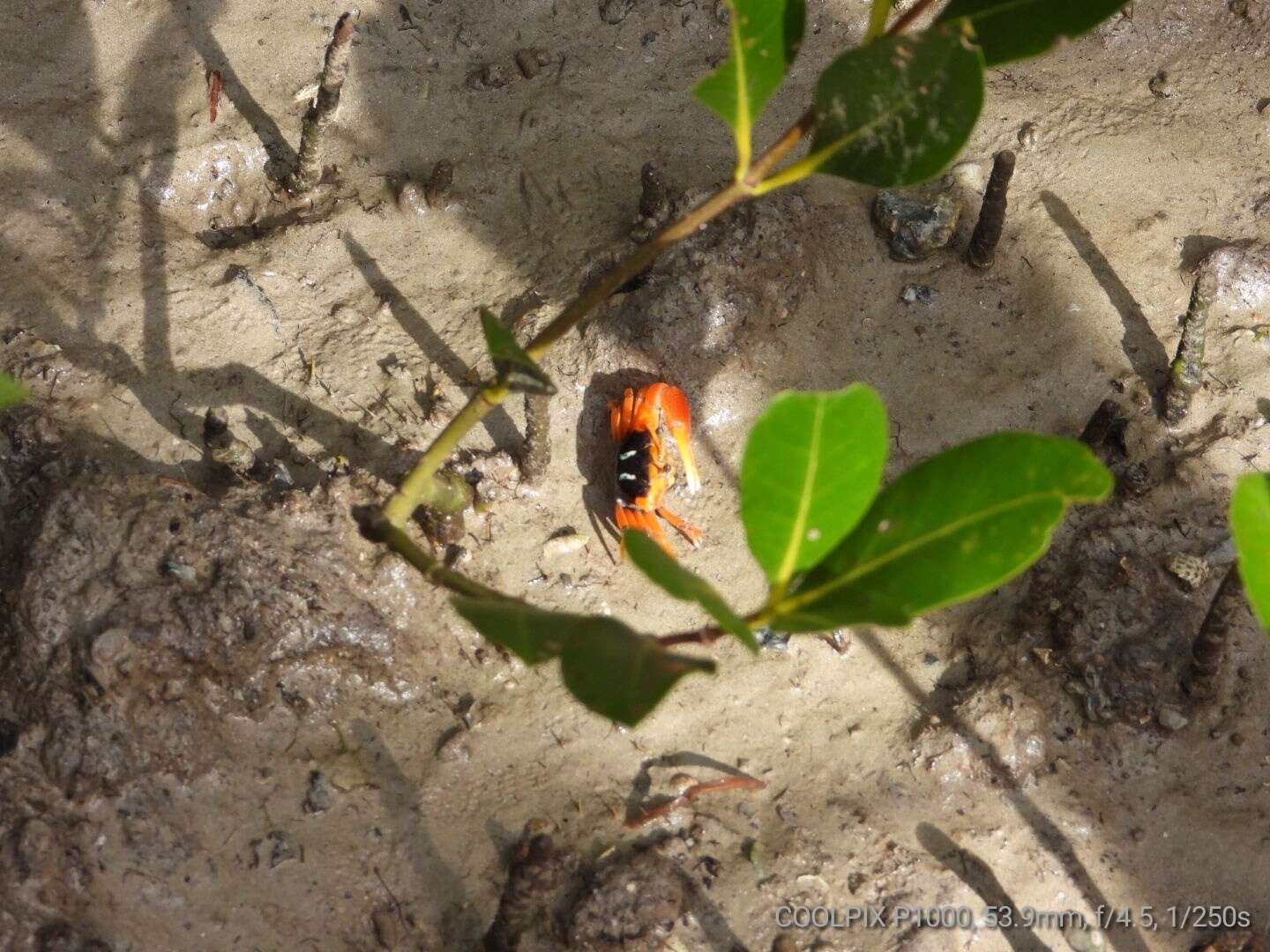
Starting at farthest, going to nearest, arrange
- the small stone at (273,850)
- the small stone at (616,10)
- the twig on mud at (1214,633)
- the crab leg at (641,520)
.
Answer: the small stone at (616,10), the crab leg at (641,520), the small stone at (273,850), the twig on mud at (1214,633)

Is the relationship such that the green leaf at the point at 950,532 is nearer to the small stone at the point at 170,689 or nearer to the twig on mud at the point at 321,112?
the small stone at the point at 170,689

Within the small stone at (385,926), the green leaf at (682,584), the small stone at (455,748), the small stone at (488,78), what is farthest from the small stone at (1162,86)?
the small stone at (385,926)

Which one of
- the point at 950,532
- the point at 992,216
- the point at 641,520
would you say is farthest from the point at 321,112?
the point at 950,532

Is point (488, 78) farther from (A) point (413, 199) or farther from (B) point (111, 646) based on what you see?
(B) point (111, 646)

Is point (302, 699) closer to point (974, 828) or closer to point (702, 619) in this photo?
point (702, 619)

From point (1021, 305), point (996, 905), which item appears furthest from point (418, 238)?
point (996, 905)

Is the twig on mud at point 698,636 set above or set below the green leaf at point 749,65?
below
